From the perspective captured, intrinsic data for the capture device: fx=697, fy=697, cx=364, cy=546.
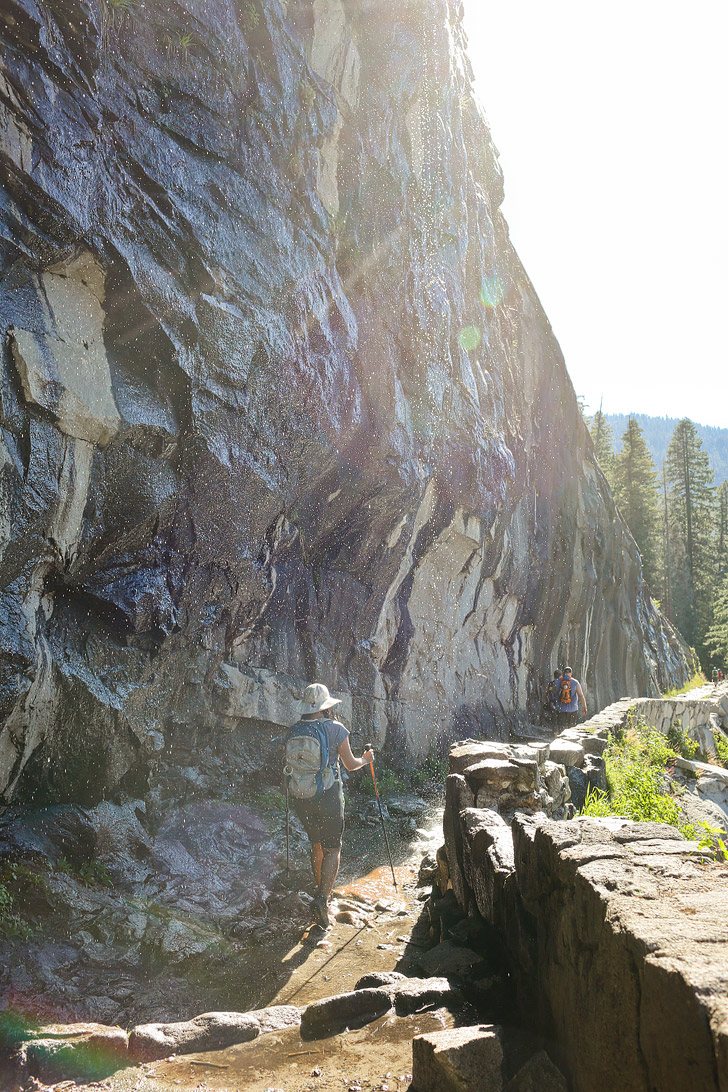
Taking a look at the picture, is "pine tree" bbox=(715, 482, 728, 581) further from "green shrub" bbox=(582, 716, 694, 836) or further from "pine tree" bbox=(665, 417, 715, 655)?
"green shrub" bbox=(582, 716, 694, 836)

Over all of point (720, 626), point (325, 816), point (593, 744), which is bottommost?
point (325, 816)

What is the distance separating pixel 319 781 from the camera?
5.91 m

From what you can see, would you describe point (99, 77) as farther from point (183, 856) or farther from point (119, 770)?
point (183, 856)

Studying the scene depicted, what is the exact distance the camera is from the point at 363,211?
11148mm

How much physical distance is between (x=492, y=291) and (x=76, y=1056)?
17.1 meters

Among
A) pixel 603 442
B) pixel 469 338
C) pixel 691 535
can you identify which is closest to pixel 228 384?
pixel 469 338

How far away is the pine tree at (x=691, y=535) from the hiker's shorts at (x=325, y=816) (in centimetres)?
4405

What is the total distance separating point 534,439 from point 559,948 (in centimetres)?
1801

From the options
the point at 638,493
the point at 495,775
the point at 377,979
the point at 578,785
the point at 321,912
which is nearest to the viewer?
the point at 377,979

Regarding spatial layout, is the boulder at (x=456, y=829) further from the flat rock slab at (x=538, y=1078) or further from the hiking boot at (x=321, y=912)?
the flat rock slab at (x=538, y=1078)

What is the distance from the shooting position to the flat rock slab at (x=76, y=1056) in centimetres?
345

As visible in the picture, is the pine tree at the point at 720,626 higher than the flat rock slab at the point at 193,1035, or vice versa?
the pine tree at the point at 720,626

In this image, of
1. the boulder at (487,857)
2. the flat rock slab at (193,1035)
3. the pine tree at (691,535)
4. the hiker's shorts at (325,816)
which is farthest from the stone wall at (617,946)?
the pine tree at (691,535)

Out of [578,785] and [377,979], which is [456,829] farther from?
[578,785]
